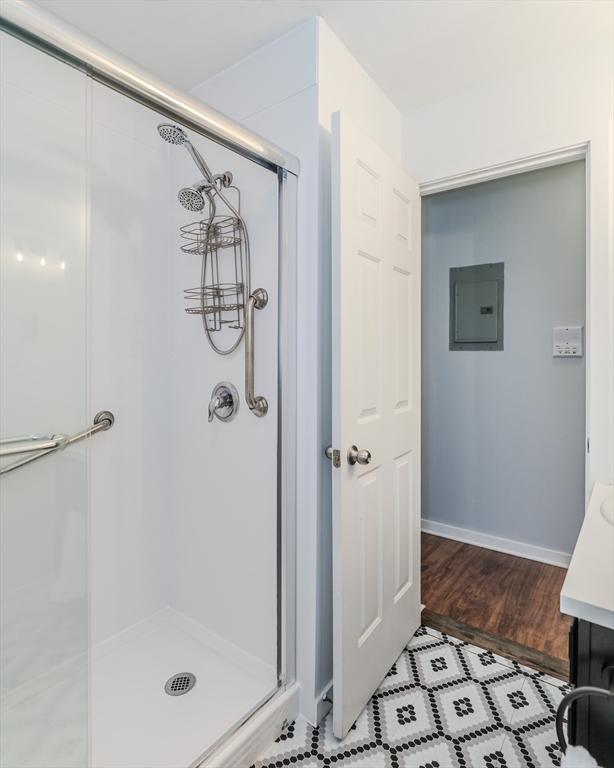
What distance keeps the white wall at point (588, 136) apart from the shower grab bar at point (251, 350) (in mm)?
1094

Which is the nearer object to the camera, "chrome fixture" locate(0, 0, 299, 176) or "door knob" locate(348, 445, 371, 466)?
"chrome fixture" locate(0, 0, 299, 176)

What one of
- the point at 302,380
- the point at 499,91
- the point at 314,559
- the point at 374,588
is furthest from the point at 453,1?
the point at 374,588

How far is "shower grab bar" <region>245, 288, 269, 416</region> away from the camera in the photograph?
63.2 inches

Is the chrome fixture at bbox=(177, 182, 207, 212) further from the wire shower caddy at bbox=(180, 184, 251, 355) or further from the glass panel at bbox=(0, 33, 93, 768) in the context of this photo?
the glass panel at bbox=(0, 33, 93, 768)

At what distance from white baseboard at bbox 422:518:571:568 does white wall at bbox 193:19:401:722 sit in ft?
5.60

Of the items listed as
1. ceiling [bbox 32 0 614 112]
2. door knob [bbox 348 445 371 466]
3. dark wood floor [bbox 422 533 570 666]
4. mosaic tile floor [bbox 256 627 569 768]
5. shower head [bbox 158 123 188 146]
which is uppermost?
ceiling [bbox 32 0 614 112]

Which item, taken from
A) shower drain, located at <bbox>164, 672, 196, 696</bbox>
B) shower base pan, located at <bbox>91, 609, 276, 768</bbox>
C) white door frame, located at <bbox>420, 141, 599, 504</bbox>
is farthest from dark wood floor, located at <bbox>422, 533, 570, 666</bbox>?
shower drain, located at <bbox>164, 672, 196, 696</bbox>

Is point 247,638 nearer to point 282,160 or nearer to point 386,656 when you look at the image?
point 386,656

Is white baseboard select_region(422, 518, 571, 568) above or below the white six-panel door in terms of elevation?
below

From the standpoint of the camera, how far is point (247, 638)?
1763mm

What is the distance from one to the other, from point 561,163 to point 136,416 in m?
2.07

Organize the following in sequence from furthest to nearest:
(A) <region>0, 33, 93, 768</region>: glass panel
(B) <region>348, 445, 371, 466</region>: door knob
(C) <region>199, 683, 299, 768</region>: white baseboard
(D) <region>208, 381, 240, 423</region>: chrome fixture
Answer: (D) <region>208, 381, 240, 423</region>: chrome fixture
(B) <region>348, 445, 371, 466</region>: door knob
(C) <region>199, 683, 299, 768</region>: white baseboard
(A) <region>0, 33, 93, 768</region>: glass panel

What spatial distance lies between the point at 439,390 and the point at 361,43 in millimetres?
2125

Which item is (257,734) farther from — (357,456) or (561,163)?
(561,163)
